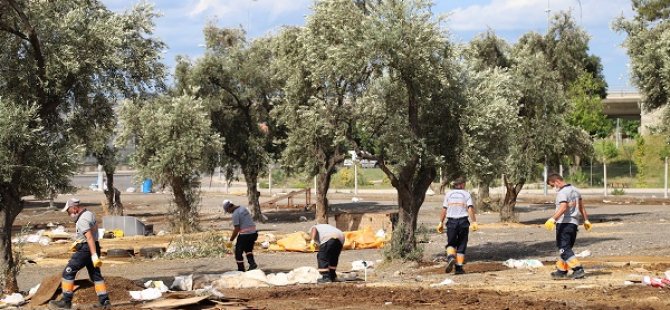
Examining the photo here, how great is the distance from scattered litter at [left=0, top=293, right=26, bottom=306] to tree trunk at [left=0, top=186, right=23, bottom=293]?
96 centimetres

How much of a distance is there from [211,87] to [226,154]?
2.95 meters

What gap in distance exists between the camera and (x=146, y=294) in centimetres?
1630

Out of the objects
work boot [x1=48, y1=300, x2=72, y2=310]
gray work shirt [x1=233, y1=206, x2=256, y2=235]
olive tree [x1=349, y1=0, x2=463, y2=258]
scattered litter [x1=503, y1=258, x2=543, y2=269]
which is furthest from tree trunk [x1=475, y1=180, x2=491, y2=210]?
work boot [x1=48, y1=300, x2=72, y2=310]

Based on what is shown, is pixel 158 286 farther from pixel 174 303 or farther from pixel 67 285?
pixel 174 303

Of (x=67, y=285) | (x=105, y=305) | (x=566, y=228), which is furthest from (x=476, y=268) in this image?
(x=67, y=285)

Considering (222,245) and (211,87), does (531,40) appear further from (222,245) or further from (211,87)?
(222,245)

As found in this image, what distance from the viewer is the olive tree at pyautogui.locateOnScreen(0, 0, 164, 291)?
17203 millimetres

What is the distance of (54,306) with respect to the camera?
15273 millimetres

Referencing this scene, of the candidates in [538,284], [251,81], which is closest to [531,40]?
[251,81]

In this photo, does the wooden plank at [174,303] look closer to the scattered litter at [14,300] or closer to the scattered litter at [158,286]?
the scattered litter at [158,286]

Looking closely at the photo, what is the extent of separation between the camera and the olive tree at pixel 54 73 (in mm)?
17203

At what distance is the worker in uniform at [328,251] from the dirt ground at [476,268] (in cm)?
77

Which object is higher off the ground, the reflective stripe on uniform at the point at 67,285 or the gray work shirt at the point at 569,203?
the gray work shirt at the point at 569,203

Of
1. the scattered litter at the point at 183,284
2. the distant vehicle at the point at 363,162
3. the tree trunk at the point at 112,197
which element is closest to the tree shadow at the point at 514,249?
the distant vehicle at the point at 363,162
